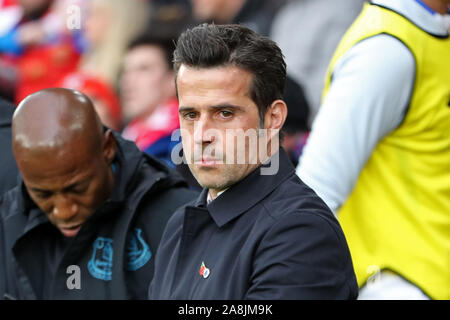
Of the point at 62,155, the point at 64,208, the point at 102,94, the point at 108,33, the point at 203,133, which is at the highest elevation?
the point at 203,133

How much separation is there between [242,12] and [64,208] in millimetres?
2923

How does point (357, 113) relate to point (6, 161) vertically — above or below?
above

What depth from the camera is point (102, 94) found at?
6285mm

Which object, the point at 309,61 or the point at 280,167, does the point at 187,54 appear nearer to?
the point at 280,167

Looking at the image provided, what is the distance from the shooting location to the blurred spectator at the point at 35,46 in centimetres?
645

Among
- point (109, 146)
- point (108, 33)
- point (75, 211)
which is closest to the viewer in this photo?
point (75, 211)

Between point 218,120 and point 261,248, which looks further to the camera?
point 218,120

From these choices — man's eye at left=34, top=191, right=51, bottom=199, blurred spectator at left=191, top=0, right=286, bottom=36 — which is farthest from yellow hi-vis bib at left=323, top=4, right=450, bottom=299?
blurred spectator at left=191, top=0, right=286, bottom=36

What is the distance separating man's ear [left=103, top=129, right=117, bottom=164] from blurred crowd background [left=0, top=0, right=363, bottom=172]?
165cm

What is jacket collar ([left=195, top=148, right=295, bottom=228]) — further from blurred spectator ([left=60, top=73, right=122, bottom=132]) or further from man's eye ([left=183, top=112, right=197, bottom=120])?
blurred spectator ([left=60, top=73, right=122, bottom=132])

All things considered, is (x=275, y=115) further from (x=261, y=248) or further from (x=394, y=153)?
(x=394, y=153)

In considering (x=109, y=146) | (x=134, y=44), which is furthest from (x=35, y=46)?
(x=109, y=146)

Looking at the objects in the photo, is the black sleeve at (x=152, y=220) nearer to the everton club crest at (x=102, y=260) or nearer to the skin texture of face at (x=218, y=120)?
the everton club crest at (x=102, y=260)

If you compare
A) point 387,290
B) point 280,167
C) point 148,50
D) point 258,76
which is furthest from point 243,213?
point 148,50
